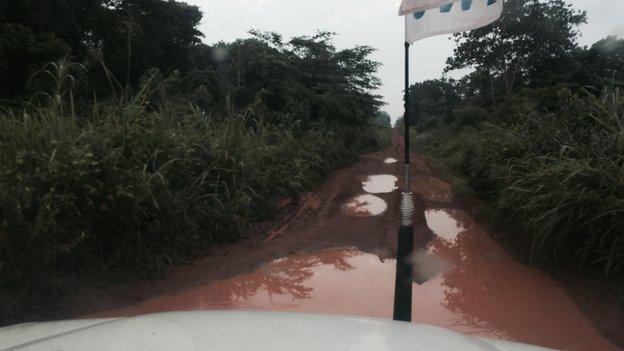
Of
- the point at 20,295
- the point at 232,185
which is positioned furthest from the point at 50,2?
the point at 20,295

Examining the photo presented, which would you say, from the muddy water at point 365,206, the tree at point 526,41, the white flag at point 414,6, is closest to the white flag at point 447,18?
the white flag at point 414,6

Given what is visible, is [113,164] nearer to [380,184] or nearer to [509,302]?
[509,302]

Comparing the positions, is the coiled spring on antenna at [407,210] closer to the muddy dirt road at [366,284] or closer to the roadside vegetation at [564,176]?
the muddy dirt road at [366,284]

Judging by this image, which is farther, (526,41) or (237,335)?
(526,41)

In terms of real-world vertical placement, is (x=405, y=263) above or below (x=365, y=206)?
above

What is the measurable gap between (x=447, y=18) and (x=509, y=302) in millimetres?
2698

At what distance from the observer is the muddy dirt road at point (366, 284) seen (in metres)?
4.41

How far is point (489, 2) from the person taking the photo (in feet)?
12.4

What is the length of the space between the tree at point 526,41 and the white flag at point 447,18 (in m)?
21.8

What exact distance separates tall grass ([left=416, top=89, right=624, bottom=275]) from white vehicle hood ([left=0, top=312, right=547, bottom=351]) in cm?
335

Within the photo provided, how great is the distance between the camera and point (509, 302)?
15.8ft

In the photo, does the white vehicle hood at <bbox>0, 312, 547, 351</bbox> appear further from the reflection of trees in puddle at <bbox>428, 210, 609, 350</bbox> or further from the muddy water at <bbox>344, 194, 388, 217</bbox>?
the muddy water at <bbox>344, 194, 388, 217</bbox>

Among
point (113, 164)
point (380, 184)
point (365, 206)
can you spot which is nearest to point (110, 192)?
point (113, 164)

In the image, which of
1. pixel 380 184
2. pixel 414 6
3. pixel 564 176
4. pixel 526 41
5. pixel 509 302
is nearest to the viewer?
pixel 414 6
